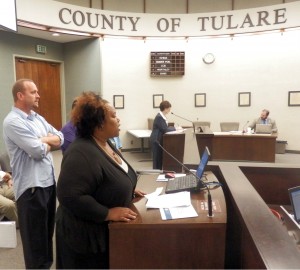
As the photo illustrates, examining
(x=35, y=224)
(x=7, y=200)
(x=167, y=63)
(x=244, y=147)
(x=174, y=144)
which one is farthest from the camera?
(x=167, y=63)

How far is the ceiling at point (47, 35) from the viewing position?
18.4 feet

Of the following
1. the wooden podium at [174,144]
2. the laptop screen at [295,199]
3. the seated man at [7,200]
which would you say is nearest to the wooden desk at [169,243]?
the laptop screen at [295,199]

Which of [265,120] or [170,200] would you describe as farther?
[265,120]

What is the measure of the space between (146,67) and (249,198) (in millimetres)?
5894

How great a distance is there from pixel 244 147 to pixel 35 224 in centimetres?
457

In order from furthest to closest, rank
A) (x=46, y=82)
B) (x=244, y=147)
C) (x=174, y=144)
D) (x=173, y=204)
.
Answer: (x=46, y=82)
(x=244, y=147)
(x=174, y=144)
(x=173, y=204)

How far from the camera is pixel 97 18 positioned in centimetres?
621

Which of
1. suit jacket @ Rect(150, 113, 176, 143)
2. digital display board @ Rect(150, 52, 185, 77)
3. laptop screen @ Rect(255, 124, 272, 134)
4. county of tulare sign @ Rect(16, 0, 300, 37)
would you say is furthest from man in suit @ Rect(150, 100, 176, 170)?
county of tulare sign @ Rect(16, 0, 300, 37)

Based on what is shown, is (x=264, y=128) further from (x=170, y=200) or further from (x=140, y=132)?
(x=170, y=200)

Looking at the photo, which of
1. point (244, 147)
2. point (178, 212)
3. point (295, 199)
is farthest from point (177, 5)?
point (178, 212)

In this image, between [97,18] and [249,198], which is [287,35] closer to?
[97,18]

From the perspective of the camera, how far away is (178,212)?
4.28 ft

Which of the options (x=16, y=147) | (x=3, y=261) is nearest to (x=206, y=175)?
(x=16, y=147)

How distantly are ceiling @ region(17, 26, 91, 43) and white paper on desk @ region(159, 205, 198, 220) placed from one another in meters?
5.21
